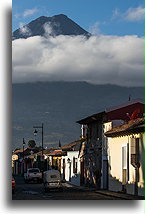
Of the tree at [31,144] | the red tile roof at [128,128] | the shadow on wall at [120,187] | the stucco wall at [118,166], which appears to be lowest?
the shadow on wall at [120,187]

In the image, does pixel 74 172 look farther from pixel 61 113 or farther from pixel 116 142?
pixel 61 113

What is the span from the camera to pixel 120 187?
37688 mm

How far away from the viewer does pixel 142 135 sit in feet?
104

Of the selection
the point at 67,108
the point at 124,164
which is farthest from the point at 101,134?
the point at 67,108

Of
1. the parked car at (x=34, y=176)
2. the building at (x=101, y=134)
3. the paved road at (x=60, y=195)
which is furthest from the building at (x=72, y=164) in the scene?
the paved road at (x=60, y=195)

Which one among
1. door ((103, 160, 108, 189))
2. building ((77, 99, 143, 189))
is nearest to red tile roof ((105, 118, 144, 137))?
A: building ((77, 99, 143, 189))

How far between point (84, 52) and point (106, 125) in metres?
23.3

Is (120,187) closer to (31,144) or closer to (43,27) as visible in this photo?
(43,27)

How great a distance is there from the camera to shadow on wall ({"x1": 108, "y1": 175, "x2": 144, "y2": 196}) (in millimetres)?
31803

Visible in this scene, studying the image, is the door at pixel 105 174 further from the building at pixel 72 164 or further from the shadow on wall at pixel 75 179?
the shadow on wall at pixel 75 179

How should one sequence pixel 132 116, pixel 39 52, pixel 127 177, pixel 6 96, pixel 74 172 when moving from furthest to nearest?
pixel 74 172
pixel 132 116
pixel 127 177
pixel 39 52
pixel 6 96

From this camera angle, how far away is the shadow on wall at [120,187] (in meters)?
31.8

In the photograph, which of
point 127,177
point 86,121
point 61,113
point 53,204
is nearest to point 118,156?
point 127,177

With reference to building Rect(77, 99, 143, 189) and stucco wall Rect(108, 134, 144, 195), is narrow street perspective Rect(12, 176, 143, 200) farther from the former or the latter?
building Rect(77, 99, 143, 189)
